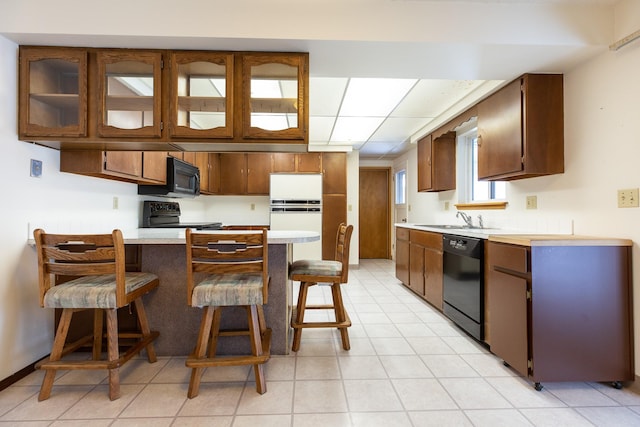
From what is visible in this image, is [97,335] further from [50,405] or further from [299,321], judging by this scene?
[299,321]

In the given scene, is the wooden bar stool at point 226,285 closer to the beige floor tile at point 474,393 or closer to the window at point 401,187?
the beige floor tile at point 474,393

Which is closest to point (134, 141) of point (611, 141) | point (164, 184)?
point (164, 184)

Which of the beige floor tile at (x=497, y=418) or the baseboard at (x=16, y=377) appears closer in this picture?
the beige floor tile at (x=497, y=418)

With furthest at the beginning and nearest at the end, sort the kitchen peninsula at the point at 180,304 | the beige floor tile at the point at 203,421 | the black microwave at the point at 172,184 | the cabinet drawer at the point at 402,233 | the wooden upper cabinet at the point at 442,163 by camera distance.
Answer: the cabinet drawer at the point at 402,233 < the wooden upper cabinet at the point at 442,163 < the black microwave at the point at 172,184 < the kitchen peninsula at the point at 180,304 < the beige floor tile at the point at 203,421

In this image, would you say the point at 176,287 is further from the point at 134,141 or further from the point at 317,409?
the point at 317,409

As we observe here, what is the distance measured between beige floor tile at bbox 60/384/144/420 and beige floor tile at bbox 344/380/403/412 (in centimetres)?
121

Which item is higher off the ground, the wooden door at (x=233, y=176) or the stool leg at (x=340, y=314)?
the wooden door at (x=233, y=176)

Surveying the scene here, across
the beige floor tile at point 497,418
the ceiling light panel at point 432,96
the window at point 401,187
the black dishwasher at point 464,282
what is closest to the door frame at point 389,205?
the window at point 401,187

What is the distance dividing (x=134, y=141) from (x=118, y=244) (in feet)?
2.54


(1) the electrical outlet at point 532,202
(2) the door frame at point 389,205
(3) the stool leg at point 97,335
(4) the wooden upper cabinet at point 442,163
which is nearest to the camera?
(3) the stool leg at point 97,335

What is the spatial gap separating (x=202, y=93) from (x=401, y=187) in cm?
466

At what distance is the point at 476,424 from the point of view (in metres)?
1.45

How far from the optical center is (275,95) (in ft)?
6.75

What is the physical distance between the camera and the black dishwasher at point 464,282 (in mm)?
2266
